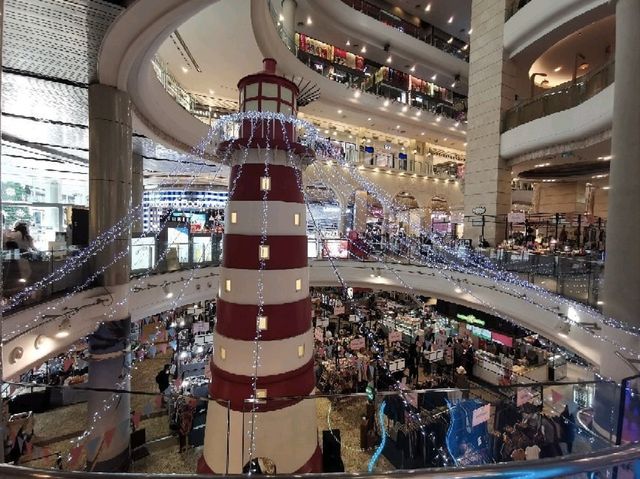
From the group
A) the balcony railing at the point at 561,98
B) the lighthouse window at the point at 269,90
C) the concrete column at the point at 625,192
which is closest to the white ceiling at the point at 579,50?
the balcony railing at the point at 561,98

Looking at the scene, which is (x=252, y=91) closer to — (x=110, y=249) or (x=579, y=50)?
(x=110, y=249)

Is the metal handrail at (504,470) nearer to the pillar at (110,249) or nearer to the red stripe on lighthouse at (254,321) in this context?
the red stripe on lighthouse at (254,321)

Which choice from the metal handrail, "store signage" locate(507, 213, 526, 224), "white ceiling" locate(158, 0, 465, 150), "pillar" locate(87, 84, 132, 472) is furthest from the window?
"store signage" locate(507, 213, 526, 224)

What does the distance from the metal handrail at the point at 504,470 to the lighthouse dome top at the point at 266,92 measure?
4.19 m

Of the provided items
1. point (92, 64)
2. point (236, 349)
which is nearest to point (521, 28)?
point (92, 64)

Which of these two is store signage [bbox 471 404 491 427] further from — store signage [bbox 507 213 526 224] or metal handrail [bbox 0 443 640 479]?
store signage [bbox 507 213 526 224]

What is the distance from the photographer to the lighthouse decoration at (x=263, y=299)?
4.37 meters

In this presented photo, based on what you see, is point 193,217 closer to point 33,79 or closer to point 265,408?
point 33,79

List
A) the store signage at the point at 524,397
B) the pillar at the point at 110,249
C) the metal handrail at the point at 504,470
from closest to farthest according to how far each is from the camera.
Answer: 1. the metal handrail at the point at 504,470
2. the store signage at the point at 524,397
3. the pillar at the point at 110,249

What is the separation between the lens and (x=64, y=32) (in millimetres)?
4922

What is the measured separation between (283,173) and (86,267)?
12.1 ft

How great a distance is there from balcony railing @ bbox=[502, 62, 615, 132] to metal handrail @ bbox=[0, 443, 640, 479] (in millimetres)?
10153

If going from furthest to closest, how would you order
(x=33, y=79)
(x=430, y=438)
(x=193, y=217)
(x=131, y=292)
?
(x=193, y=217)
(x=131, y=292)
(x=33, y=79)
(x=430, y=438)

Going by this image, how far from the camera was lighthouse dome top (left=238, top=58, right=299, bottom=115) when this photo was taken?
4516 mm
